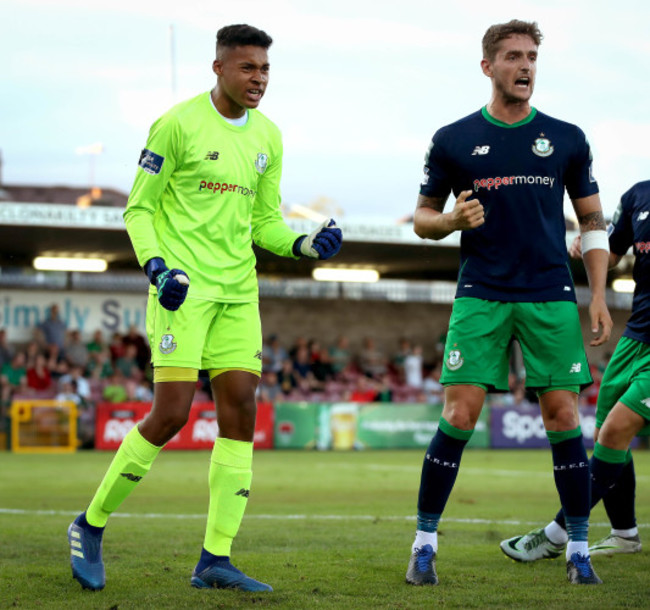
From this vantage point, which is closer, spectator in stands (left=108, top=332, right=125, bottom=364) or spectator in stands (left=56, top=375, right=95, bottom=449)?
spectator in stands (left=56, top=375, right=95, bottom=449)

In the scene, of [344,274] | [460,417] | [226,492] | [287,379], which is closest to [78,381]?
[287,379]

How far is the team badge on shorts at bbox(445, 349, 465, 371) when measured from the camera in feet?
17.9

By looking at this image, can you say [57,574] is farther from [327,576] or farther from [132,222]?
[132,222]

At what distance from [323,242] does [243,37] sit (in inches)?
42.1

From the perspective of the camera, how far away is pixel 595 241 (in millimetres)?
5711

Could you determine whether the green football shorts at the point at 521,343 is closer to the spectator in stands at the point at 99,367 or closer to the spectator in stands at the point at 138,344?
the spectator in stands at the point at 99,367

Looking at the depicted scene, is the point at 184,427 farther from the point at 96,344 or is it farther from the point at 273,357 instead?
the point at 273,357

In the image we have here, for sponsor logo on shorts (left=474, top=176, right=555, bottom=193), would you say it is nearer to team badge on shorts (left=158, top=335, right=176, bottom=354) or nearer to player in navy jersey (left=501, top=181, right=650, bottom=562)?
player in navy jersey (left=501, top=181, right=650, bottom=562)

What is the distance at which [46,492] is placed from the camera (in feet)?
38.6

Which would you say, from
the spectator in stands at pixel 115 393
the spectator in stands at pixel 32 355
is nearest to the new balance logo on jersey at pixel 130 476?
the spectator in stands at pixel 115 393

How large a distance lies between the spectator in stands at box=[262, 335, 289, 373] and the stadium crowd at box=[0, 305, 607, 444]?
0.02 metres

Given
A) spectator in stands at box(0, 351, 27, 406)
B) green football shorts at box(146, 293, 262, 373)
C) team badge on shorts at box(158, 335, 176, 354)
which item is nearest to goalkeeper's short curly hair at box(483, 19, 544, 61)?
green football shorts at box(146, 293, 262, 373)

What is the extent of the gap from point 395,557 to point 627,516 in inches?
56.6

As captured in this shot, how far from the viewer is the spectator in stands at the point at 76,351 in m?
24.1
